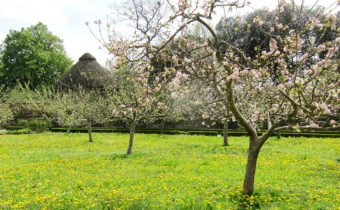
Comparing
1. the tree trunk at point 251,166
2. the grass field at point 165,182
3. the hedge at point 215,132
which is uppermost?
the hedge at point 215,132

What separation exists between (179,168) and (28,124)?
2194 centimetres

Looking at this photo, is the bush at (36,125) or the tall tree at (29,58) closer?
the bush at (36,125)

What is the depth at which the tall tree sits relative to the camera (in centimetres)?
3975

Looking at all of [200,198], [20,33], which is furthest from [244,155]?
[20,33]

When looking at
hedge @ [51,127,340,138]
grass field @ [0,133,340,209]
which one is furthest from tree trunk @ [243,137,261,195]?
hedge @ [51,127,340,138]

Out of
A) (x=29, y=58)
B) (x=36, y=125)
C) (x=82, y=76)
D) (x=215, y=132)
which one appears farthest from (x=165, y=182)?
(x=29, y=58)

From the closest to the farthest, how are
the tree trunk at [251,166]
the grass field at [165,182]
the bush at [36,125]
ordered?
the grass field at [165,182]
the tree trunk at [251,166]
the bush at [36,125]

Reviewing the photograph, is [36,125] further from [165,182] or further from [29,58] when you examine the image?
[165,182]

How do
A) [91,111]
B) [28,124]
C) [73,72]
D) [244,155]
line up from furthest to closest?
A: [73,72], [28,124], [91,111], [244,155]

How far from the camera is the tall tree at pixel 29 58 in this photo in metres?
39.8

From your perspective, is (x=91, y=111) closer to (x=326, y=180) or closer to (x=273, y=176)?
(x=273, y=176)

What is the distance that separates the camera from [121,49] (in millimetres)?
4898

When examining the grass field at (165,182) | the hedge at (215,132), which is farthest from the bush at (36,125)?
the grass field at (165,182)

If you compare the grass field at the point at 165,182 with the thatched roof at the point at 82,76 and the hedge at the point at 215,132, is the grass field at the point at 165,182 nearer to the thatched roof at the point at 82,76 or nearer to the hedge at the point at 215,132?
the hedge at the point at 215,132
